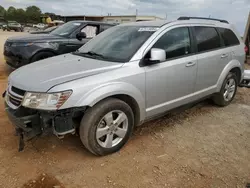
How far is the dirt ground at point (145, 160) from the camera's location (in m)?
2.71

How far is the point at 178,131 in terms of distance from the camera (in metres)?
3.90

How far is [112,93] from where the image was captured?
2.97 m

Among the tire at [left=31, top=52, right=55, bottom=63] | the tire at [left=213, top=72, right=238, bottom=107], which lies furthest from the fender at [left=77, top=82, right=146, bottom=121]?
the tire at [left=31, top=52, right=55, bottom=63]

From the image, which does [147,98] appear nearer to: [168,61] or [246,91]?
[168,61]

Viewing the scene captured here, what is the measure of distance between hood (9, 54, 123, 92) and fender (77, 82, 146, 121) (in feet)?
0.75

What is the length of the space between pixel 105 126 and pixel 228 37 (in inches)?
127

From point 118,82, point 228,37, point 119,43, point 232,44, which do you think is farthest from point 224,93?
point 118,82

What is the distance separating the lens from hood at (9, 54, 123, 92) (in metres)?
2.78

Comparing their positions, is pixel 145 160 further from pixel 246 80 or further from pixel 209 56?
pixel 246 80

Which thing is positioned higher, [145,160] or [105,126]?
[105,126]

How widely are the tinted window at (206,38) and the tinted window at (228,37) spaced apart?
0.20m

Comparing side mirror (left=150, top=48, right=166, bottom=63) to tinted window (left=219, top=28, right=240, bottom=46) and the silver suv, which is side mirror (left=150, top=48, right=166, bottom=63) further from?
tinted window (left=219, top=28, right=240, bottom=46)

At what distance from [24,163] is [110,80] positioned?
1.45 meters

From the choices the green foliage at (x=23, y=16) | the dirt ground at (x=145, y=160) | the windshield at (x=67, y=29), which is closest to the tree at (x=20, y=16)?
the green foliage at (x=23, y=16)
